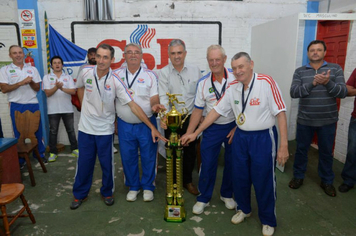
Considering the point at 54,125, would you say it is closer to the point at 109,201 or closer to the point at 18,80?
the point at 18,80

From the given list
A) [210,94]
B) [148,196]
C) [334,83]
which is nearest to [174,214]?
[148,196]

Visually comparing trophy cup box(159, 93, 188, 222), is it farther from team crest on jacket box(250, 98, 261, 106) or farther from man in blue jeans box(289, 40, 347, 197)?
man in blue jeans box(289, 40, 347, 197)

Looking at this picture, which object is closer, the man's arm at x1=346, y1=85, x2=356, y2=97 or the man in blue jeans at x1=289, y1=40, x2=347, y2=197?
the man in blue jeans at x1=289, y1=40, x2=347, y2=197

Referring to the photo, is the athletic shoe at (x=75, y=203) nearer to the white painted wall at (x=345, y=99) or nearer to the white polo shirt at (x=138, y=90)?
the white polo shirt at (x=138, y=90)

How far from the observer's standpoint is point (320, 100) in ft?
9.97

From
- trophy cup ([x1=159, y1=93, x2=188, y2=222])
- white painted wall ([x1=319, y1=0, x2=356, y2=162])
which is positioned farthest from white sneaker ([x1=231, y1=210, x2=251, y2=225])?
white painted wall ([x1=319, y1=0, x2=356, y2=162])

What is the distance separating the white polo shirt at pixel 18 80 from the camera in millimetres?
4059

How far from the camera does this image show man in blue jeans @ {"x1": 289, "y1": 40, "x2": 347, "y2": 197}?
2945 millimetres

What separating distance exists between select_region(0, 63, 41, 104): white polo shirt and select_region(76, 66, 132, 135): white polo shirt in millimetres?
1734

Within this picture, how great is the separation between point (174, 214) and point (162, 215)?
19 cm

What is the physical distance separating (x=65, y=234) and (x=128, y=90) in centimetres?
152

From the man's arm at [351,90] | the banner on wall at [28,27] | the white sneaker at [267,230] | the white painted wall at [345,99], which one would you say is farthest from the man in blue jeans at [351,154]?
the banner on wall at [28,27]

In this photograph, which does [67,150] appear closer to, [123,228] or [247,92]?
[123,228]

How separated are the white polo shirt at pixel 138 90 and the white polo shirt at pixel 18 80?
6.32 ft
